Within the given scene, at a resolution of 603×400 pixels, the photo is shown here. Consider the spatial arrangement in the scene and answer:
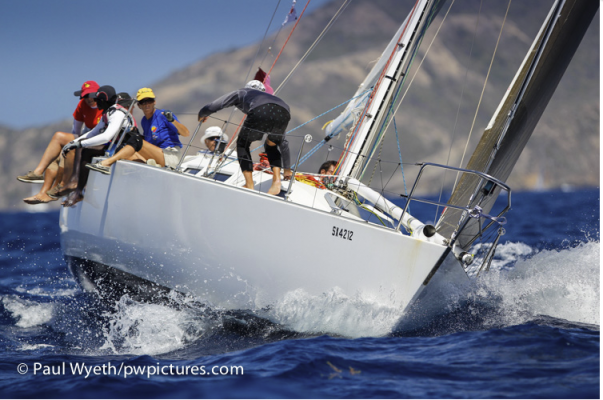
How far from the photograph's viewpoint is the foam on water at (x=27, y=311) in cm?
556

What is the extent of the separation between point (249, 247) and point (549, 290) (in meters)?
2.54

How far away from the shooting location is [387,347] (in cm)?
420

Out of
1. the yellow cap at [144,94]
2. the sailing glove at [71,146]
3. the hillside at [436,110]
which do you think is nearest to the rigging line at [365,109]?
the yellow cap at [144,94]

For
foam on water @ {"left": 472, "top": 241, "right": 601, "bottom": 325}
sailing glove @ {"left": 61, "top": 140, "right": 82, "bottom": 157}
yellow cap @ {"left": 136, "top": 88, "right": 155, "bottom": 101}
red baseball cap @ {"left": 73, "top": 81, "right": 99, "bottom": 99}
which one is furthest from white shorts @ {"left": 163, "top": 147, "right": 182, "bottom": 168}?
foam on water @ {"left": 472, "top": 241, "right": 601, "bottom": 325}

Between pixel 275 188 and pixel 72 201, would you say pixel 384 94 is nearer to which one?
pixel 275 188

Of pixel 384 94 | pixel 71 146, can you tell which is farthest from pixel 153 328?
pixel 384 94

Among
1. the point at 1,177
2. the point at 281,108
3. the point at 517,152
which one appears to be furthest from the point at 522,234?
the point at 1,177

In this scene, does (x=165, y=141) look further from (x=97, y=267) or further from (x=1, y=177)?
(x=1, y=177)

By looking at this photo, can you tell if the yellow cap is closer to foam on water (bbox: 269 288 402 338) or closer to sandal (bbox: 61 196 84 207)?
sandal (bbox: 61 196 84 207)

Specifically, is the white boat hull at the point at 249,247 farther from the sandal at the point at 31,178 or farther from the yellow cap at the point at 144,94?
the sandal at the point at 31,178

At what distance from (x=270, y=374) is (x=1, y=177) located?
171854 millimetres

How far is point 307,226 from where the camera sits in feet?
14.5

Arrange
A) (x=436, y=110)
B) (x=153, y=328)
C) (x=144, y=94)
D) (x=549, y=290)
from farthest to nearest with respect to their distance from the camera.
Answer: (x=436, y=110), (x=144, y=94), (x=549, y=290), (x=153, y=328)

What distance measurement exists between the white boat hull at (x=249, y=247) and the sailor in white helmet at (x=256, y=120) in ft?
1.42
